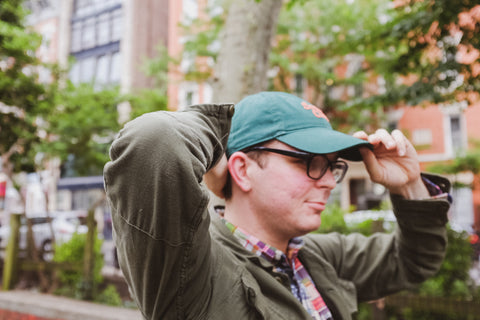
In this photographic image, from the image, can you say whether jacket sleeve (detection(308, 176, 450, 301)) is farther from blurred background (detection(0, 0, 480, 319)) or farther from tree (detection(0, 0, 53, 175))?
tree (detection(0, 0, 53, 175))

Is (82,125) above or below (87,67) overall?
below

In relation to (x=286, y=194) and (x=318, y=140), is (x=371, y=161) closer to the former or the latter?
(x=318, y=140)

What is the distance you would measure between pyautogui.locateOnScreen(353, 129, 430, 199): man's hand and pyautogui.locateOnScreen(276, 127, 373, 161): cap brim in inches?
7.9

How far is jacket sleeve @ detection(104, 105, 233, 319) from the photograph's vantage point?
1.04m

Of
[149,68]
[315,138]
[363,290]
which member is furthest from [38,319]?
[149,68]

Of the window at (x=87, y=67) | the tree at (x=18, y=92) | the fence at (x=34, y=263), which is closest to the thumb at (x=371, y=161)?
the fence at (x=34, y=263)

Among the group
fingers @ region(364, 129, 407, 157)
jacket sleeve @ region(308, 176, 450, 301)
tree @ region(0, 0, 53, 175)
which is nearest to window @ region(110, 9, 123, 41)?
tree @ region(0, 0, 53, 175)

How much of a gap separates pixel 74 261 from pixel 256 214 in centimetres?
647

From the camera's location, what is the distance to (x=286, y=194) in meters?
1.51

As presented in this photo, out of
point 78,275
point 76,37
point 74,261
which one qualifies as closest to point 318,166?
point 78,275

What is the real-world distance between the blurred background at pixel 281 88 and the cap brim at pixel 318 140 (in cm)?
43

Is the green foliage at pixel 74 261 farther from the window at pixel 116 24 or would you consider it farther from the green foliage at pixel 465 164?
the window at pixel 116 24

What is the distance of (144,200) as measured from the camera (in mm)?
1061

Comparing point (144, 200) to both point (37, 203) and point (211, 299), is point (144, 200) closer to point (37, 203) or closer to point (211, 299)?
point (211, 299)
